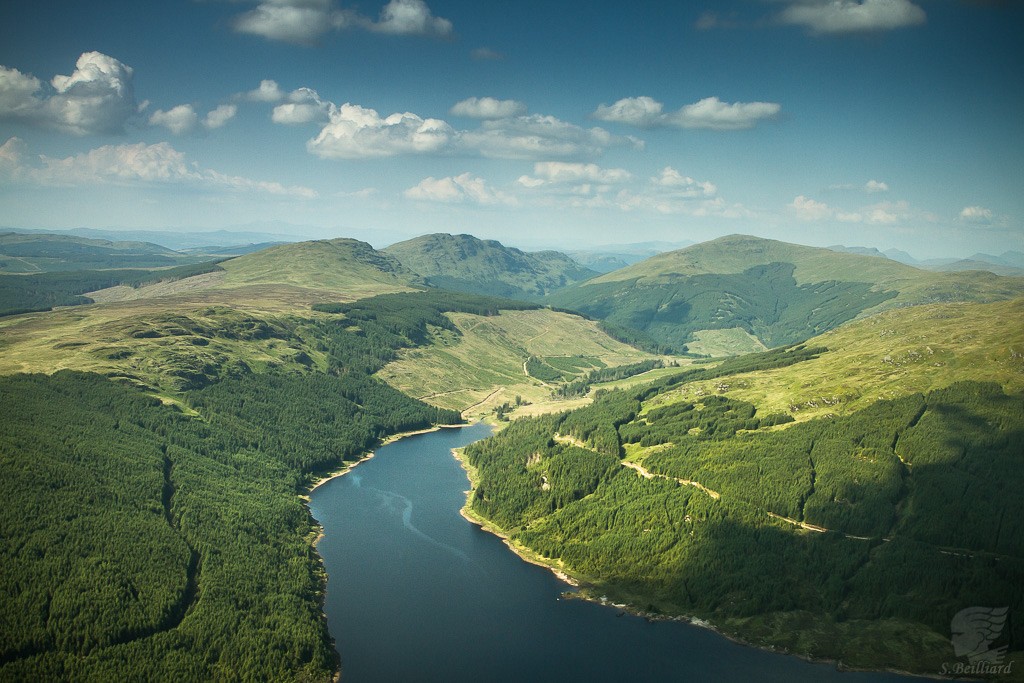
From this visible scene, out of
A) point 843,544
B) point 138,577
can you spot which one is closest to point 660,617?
point 843,544

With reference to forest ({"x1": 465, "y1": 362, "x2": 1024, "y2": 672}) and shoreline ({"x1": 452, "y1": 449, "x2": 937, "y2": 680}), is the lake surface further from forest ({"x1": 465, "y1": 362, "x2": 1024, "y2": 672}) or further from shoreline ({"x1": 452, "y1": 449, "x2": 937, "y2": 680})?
forest ({"x1": 465, "y1": 362, "x2": 1024, "y2": 672})

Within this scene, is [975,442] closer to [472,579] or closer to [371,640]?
[472,579]

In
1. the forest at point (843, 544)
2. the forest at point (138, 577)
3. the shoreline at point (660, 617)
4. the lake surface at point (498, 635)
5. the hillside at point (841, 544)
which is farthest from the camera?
the forest at point (843, 544)

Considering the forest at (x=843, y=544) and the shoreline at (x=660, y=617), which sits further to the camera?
the forest at (x=843, y=544)

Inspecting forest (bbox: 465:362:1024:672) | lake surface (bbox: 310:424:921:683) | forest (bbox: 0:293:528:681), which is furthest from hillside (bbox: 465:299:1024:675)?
forest (bbox: 0:293:528:681)

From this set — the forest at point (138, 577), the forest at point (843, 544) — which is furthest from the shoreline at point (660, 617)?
the forest at point (138, 577)

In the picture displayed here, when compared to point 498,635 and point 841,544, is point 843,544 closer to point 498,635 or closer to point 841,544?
point 841,544

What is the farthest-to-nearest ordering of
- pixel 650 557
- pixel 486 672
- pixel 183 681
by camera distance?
pixel 650 557
pixel 486 672
pixel 183 681

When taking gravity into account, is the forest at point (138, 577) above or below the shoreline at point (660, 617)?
above

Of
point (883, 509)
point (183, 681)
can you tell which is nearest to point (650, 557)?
point (883, 509)

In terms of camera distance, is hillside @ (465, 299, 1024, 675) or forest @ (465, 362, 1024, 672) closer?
hillside @ (465, 299, 1024, 675)

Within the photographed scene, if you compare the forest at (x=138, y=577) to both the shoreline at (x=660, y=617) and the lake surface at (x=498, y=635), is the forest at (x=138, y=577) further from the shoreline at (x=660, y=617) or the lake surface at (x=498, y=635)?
the shoreline at (x=660, y=617)
